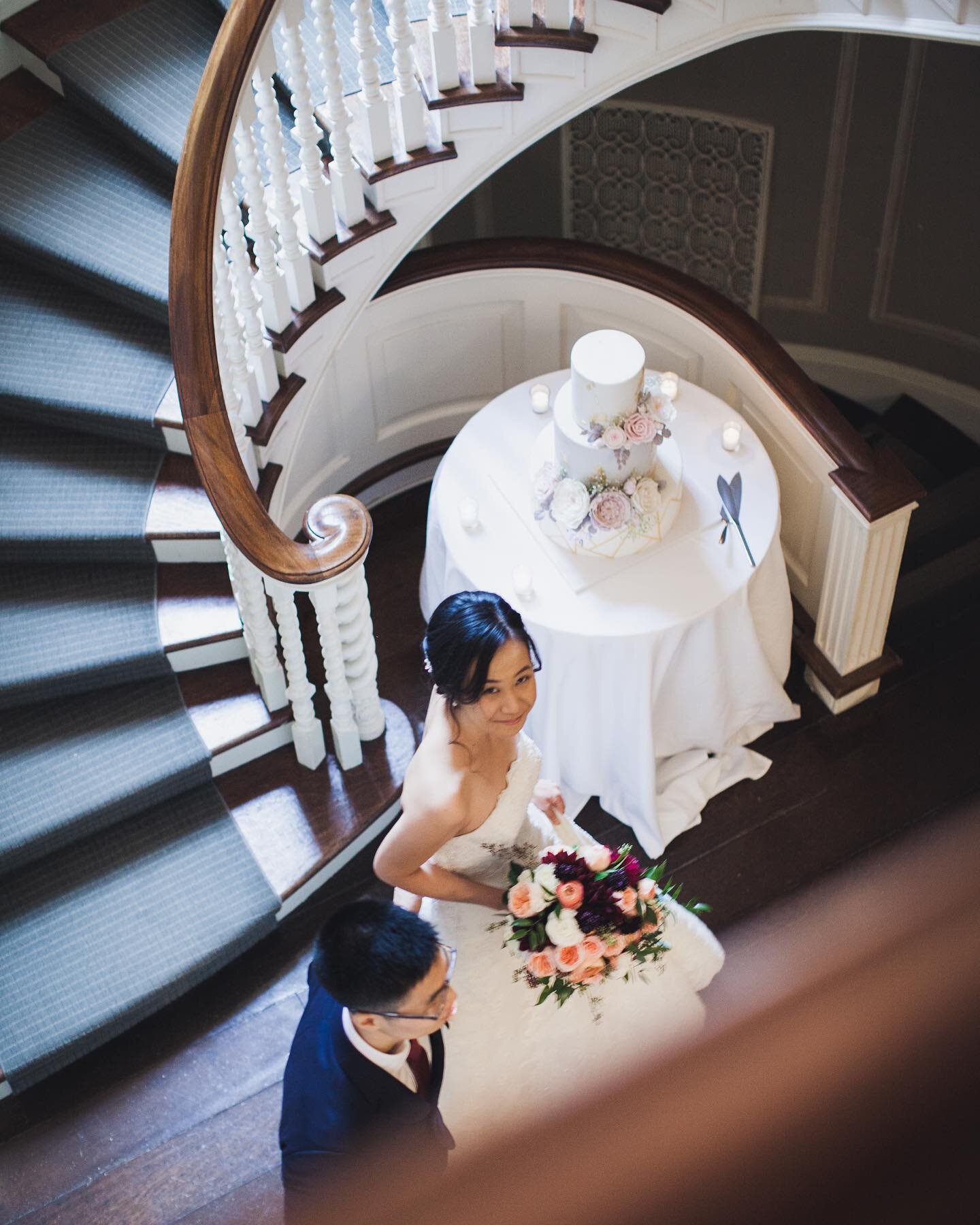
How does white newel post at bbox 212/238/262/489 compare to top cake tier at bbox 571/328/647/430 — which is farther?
top cake tier at bbox 571/328/647/430

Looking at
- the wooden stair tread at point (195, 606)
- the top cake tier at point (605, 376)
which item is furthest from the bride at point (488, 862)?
the wooden stair tread at point (195, 606)

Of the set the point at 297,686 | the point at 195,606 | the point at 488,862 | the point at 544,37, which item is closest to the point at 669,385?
the point at 544,37

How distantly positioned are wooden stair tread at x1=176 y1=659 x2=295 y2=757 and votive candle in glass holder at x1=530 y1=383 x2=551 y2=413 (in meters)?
1.17

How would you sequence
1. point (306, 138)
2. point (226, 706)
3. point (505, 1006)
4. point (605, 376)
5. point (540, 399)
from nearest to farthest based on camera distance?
point (505, 1006), point (306, 138), point (605, 376), point (226, 706), point (540, 399)

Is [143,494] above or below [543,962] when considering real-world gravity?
above

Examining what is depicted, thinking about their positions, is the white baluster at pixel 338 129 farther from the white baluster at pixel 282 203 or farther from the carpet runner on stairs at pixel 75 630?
the carpet runner on stairs at pixel 75 630

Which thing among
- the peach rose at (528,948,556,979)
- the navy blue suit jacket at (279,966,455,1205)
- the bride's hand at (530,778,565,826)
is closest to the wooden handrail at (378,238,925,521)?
the bride's hand at (530,778,565,826)

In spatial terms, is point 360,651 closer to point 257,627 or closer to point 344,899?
point 257,627

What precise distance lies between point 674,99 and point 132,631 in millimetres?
3043

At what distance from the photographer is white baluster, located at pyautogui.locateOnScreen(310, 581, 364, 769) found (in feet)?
10.1

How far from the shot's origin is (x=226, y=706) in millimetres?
3592

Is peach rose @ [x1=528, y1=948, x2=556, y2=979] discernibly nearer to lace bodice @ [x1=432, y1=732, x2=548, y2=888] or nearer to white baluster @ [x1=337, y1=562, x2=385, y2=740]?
lace bodice @ [x1=432, y1=732, x2=548, y2=888]

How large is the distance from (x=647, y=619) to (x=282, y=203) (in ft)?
4.67

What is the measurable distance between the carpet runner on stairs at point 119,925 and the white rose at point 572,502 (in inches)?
48.7
